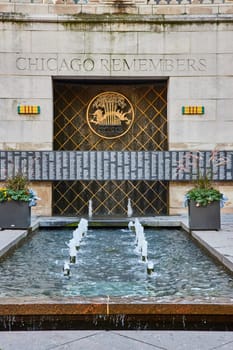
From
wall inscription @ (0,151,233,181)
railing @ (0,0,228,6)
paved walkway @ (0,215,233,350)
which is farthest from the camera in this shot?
railing @ (0,0,228,6)

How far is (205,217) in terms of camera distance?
1040 cm

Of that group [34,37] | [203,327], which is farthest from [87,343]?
[34,37]

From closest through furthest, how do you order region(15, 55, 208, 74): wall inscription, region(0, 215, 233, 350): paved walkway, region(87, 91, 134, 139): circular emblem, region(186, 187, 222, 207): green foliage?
region(0, 215, 233, 350): paved walkway
region(186, 187, 222, 207): green foliage
region(15, 55, 208, 74): wall inscription
region(87, 91, 134, 139): circular emblem

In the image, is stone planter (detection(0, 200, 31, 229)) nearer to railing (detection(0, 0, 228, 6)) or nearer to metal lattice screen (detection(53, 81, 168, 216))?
metal lattice screen (detection(53, 81, 168, 216))

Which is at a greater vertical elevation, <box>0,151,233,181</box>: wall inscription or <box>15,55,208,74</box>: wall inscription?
<box>15,55,208,74</box>: wall inscription

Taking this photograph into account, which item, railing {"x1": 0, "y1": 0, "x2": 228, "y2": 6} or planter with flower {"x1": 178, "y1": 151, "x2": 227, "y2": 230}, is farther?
railing {"x1": 0, "y1": 0, "x2": 228, "y2": 6}

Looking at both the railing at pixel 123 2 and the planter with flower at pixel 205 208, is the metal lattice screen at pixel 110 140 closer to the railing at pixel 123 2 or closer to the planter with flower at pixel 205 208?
the railing at pixel 123 2

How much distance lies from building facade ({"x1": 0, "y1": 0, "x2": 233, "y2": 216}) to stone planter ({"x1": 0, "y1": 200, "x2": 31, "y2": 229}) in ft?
11.2

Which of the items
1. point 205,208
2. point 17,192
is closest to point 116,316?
point 205,208

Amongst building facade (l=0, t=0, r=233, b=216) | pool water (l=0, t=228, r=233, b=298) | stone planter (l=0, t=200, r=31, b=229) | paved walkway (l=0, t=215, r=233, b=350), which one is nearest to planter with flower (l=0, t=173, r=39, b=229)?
stone planter (l=0, t=200, r=31, b=229)

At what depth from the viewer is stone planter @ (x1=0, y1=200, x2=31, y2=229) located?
10367 millimetres

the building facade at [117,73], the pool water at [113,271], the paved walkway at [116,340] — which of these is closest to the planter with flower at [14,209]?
the pool water at [113,271]

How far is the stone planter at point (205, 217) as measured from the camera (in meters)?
10.4

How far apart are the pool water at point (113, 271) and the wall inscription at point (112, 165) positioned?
13.8 ft
